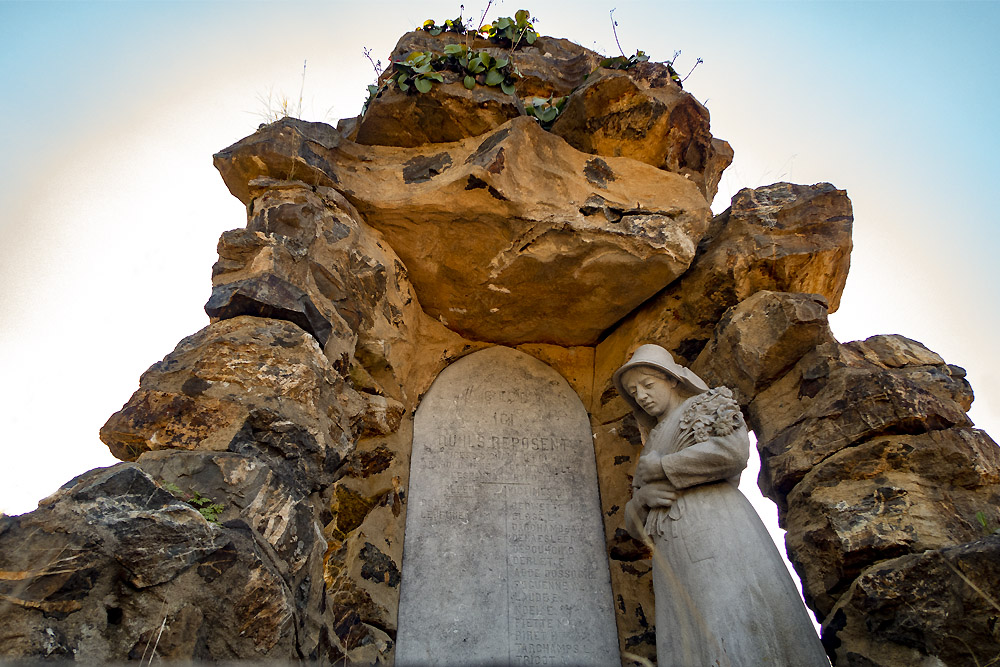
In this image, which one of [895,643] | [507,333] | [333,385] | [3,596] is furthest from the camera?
[507,333]

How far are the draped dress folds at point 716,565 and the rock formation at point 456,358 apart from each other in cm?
52

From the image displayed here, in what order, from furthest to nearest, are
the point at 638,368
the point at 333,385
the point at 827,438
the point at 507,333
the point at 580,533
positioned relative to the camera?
1. the point at 507,333
2. the point at 580,533
3. the point at 638,368
4. the point at 827,438
5. the point at 333,385

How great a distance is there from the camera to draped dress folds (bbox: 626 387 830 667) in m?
2.91

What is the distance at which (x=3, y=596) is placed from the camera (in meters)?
1.87

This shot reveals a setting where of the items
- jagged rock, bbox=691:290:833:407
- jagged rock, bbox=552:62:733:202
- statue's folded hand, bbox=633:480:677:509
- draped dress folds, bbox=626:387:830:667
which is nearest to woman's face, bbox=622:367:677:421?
draped dress folds, bbox=626:387:830:667

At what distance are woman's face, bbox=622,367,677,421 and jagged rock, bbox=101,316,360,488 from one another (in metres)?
1.64

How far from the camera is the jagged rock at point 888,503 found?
333 cm

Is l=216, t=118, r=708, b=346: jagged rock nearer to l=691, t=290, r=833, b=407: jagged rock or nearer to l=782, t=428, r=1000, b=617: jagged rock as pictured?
l=691, t=290, r=833, b=407: jagged rock

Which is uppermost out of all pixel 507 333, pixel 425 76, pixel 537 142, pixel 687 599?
pixel 425 76

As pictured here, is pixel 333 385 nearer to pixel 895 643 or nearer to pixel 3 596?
pixel 3 596

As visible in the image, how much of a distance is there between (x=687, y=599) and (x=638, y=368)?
1355 millimetres

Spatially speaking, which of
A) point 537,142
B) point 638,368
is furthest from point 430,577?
point 537,142

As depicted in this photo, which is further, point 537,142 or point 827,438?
point 537,142

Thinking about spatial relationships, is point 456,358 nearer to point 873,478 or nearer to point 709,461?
point 709,461
